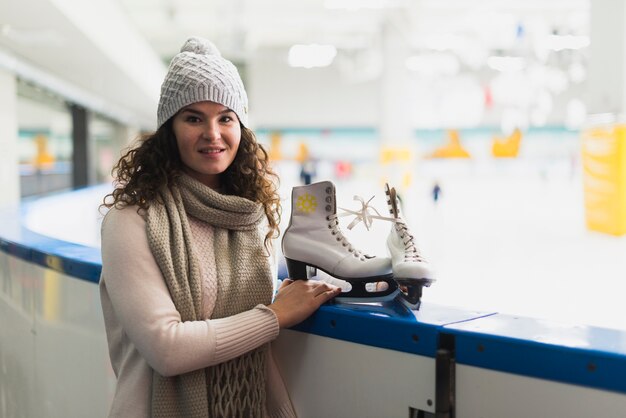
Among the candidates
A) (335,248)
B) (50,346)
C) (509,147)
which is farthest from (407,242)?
(509,147)

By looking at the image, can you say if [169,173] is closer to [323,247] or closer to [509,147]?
[323,247]

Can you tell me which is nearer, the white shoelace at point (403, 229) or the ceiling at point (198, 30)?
the white shoelace at point (403, 229)

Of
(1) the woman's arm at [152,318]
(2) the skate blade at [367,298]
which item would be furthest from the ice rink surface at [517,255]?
(1) the woman's arm at [152,318]

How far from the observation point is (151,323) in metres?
1.37

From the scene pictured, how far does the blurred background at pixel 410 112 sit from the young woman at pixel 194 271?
3.65 ft

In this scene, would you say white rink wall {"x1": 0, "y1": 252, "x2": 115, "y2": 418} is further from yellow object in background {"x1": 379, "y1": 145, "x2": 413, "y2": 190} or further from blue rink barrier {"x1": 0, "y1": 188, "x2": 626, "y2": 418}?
yellow object in background {"x1": 379, "y1": 145, "x2": 413, "y2": 190}

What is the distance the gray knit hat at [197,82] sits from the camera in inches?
60.1

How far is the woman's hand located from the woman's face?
34 centimetres

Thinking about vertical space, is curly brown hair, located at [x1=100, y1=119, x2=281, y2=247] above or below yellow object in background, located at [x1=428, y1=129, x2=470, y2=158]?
below

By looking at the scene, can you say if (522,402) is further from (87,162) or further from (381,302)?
(87,162)

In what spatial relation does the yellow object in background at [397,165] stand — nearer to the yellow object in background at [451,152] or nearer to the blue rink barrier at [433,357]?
the yellow object in background at [451,152]

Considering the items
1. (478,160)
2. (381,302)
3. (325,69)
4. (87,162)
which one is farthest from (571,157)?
(381,302)

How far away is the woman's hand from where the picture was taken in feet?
5.16

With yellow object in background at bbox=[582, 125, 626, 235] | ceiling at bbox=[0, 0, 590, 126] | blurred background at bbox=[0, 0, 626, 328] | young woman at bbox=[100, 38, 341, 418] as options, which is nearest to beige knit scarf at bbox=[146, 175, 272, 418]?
young woman at bbox=[100, 38, 341, 418]
